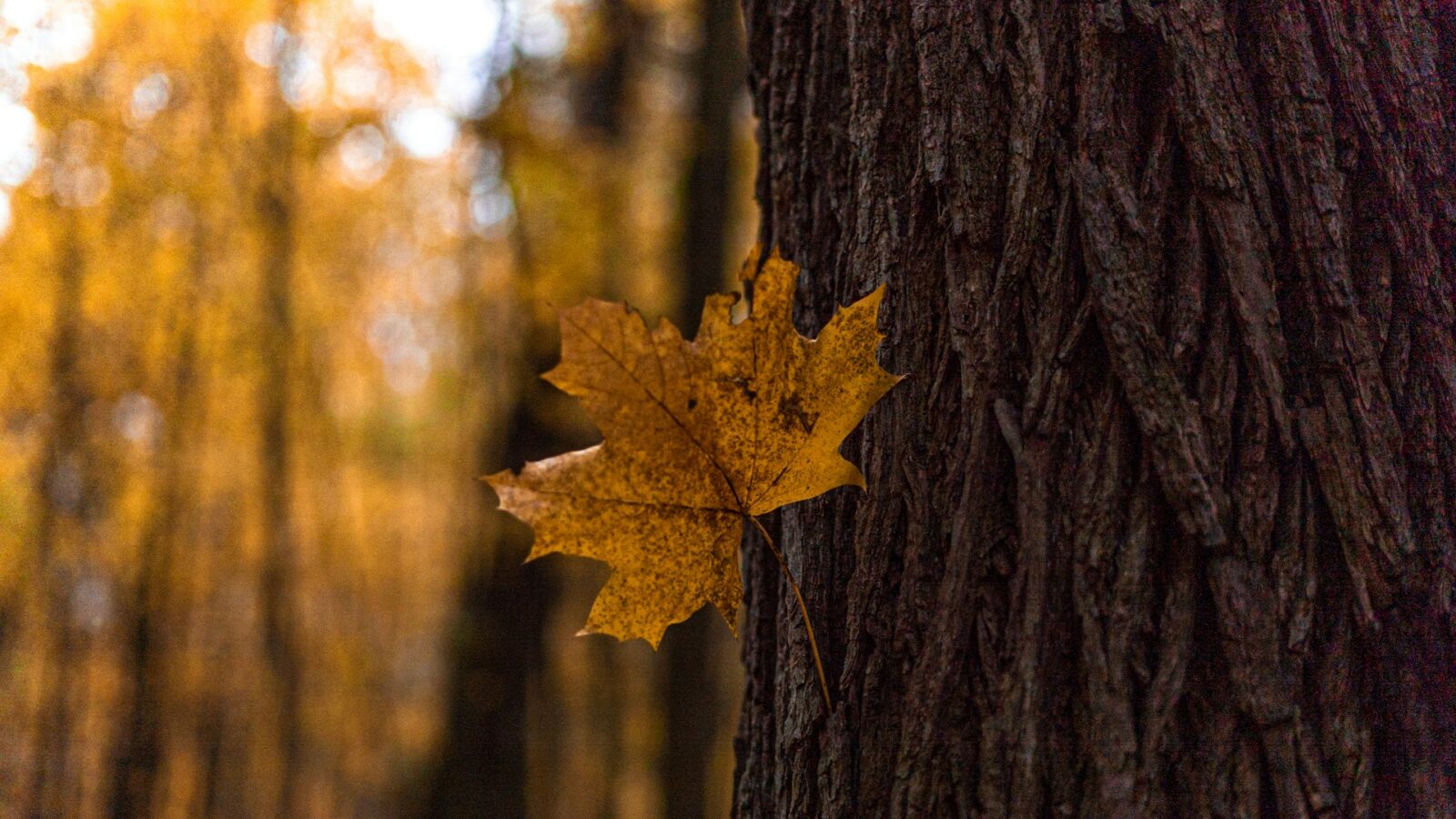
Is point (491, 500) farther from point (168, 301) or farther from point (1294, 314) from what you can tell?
point (1294, 314)

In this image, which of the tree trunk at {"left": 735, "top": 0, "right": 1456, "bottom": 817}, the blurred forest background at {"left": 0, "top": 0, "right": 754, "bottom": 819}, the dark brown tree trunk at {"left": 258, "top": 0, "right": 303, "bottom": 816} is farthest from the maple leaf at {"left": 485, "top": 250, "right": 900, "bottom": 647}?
the dark brown tree trunk at {"left": 258, "top": 0, "right": 303, "bottom": 816}

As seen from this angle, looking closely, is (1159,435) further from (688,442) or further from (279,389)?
(279,389)

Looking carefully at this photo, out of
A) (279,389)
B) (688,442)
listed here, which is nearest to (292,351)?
(279,389)

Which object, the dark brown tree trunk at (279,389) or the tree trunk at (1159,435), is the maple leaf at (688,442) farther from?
the dark brown tree trunk at (279,389)

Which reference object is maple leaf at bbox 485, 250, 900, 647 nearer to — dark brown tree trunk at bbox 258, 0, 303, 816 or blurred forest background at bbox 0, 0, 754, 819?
blurred forest background at bbox 0, 0, 754, 819

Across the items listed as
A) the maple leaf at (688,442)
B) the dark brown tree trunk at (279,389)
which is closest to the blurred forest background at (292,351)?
the dark brown tree trunk at (279,389)
